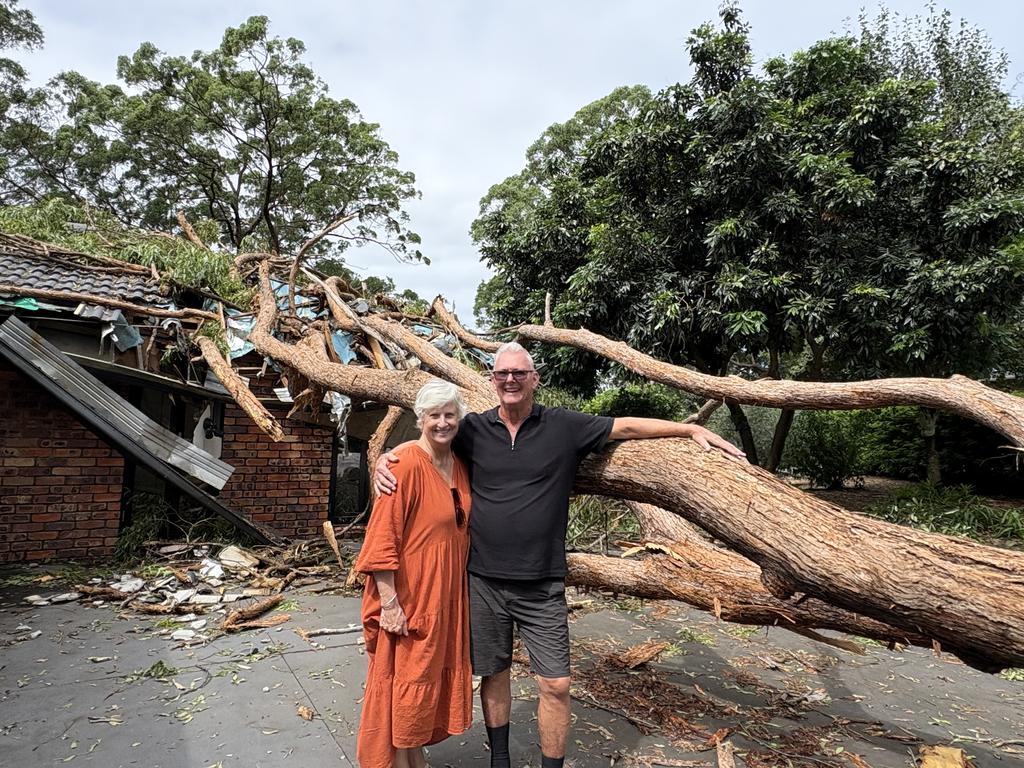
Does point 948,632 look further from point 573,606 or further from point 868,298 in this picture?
point 868,298

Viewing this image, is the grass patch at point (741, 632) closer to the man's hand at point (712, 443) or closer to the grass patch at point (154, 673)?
the man's hand at point (712, 443)

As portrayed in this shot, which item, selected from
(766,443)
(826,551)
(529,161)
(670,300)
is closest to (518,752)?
(826,551)

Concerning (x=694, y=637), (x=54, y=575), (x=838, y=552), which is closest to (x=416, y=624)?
(x=838, y=552)

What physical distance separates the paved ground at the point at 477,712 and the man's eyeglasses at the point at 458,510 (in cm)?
127

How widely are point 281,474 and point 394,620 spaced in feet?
19.9

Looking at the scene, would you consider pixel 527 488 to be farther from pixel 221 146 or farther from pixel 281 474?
pixel 221 146

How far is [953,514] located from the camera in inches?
338

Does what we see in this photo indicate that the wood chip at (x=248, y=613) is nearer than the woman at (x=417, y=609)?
No

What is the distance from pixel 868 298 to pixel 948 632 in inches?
280

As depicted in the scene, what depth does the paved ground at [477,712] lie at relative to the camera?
9.14 feet

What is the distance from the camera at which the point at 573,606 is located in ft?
17.7

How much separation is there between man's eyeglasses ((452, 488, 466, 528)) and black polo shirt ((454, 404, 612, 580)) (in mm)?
43

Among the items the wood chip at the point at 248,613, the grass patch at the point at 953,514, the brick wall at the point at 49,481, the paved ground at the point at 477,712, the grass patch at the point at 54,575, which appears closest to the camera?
the paved ground at the point at 477,712

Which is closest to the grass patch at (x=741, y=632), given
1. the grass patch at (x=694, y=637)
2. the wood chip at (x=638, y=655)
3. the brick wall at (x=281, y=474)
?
the grass patch at (x=694, y=637)
